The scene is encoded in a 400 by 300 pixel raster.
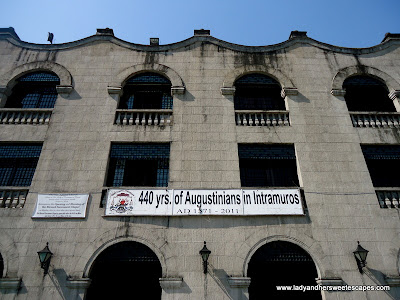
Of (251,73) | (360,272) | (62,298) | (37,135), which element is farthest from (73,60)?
(360,272)

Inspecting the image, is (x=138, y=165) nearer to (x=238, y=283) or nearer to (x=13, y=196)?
(x=13, y=196)

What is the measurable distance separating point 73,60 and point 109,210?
8.24 metres

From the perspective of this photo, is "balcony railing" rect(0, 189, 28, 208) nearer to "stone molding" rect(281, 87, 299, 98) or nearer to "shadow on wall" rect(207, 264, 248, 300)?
"shadow on wall" rect(207, 264, 248, 300)

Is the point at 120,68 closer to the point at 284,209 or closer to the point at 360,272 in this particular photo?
the point at 284,209

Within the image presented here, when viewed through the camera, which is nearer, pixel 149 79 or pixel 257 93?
pixel 149 79

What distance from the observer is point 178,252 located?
941cm

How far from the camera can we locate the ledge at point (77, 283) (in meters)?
8.84

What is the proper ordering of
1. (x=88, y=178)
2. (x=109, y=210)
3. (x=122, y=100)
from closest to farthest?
1. (x=109, y=210)
2. (x=88, y=178)
3. (x=122, y=100)

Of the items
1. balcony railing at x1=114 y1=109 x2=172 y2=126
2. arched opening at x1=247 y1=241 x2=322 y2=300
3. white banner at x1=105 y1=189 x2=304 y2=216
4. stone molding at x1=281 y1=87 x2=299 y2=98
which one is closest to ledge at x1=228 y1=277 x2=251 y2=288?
arched opening at x1=247 y1=241 x2=322 y2=300

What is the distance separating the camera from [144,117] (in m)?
12.1

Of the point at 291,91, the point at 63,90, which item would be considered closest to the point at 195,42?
the point at 291,91

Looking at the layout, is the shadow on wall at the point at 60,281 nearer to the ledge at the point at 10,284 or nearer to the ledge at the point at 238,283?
the ledge at the point at 10,284

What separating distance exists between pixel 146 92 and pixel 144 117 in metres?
1.93

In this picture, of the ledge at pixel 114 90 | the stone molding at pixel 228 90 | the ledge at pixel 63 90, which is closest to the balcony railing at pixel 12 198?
the ledge at pixel 63 90
